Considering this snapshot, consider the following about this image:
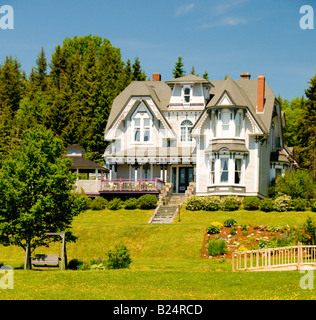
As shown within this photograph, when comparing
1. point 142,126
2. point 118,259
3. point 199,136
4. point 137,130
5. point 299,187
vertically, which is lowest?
point 118,259

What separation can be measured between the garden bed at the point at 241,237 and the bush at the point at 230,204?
6.12 metres

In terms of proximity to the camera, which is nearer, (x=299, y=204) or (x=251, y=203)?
(x=299, y=204)

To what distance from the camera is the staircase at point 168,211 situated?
160 ft

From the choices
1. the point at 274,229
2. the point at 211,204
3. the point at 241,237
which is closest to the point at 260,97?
the point at 211,204

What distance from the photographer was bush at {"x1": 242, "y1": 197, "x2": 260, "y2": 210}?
4906 centimetres

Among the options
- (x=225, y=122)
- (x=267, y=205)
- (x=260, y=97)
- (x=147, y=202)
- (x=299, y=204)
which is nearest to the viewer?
(x=299, y=204)

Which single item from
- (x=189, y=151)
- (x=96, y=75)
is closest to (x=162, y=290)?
(x=189, y=151)

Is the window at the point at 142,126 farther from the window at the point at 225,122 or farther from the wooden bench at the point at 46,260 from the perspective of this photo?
the wooden bench at the point at 46,260

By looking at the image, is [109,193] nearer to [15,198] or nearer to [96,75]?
[15,198]

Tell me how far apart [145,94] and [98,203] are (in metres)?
11.3

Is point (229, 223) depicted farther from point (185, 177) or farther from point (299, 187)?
point (185, 177)

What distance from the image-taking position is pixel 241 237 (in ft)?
137

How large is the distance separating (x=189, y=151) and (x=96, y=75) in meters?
29.7

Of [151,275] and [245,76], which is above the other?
[245,76]
